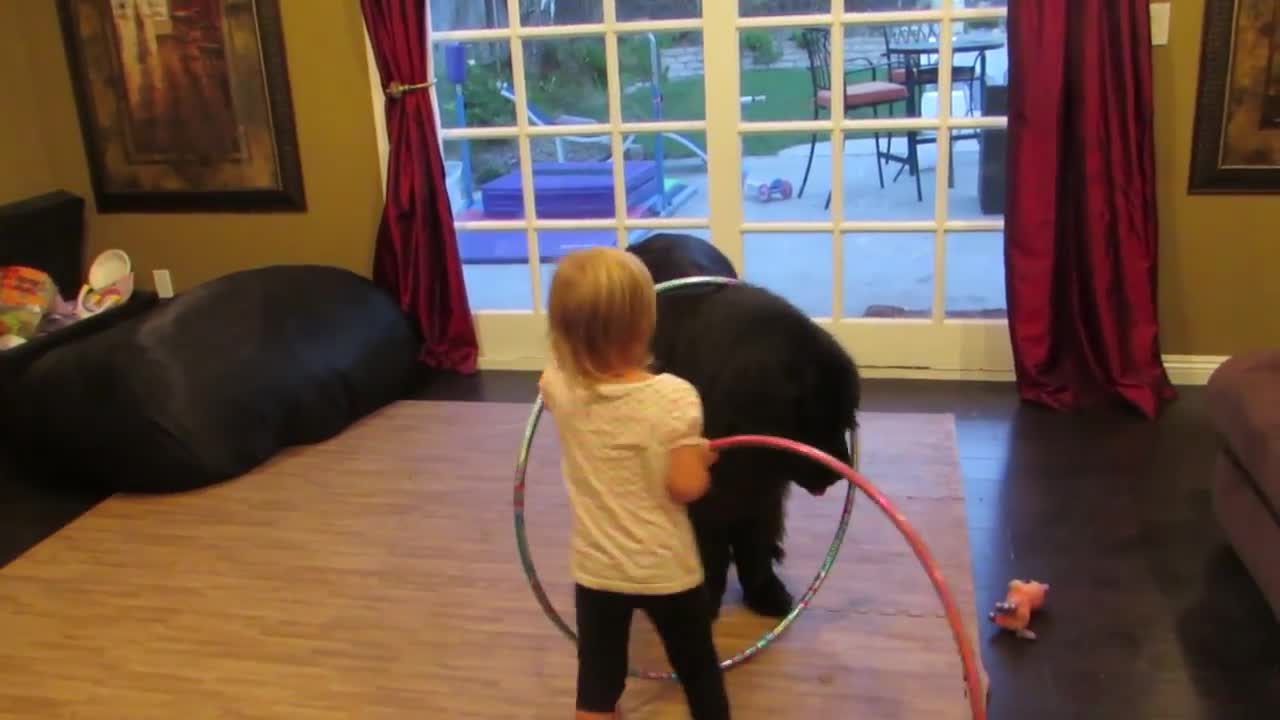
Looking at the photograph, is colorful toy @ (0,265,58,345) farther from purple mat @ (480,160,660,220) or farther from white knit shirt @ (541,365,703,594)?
white knit shirt @ (541,365,703,594)

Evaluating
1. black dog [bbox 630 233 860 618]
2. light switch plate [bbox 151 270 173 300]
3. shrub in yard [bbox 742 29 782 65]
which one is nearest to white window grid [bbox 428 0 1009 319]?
shrub in yard [bbox 742 29 782 65]

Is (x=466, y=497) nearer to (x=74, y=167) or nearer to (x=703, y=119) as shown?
(x=703, y=119)

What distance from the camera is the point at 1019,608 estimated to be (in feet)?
7.52

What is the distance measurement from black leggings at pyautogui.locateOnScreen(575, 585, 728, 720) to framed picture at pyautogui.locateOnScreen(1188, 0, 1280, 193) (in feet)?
7.92

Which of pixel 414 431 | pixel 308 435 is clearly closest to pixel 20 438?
pixel 308 435

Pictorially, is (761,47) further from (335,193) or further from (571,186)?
(335,193)

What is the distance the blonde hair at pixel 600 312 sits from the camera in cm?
154

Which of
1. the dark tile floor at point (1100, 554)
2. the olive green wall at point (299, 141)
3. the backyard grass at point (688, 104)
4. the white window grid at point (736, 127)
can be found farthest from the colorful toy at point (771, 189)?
the olive green wall at point (299, 141)

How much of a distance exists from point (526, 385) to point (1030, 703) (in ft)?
7.27

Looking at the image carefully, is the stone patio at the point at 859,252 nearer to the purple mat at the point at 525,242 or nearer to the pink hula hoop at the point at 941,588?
the purple mat at the point at 525,242

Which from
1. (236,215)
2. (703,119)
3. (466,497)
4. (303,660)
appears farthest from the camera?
(236,215)

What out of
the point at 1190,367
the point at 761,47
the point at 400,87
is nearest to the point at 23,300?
the point at 400,87

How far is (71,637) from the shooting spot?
244 cm

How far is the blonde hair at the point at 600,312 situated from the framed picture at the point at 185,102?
281cm
